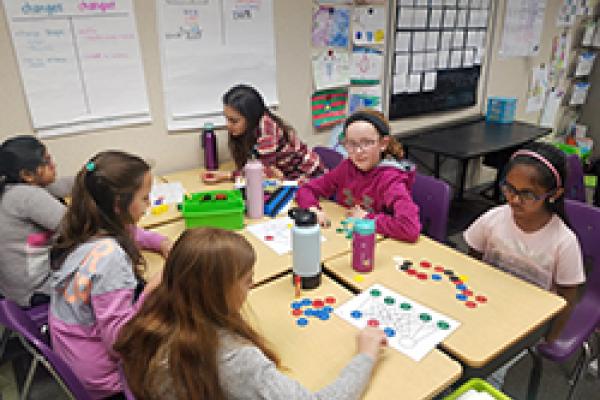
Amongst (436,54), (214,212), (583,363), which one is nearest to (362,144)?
(214,212)

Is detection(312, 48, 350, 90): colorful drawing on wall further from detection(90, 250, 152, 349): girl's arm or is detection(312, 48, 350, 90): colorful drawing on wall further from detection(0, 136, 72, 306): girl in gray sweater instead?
detection(90, 250, 152, 349): girl's arm

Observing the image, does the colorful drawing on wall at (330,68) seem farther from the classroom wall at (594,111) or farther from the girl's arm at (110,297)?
the classroom wall at (594,111)

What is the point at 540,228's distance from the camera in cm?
148

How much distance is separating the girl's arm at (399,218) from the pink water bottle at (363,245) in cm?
24

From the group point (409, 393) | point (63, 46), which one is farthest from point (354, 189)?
point (63, 46)

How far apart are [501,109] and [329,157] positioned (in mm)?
2023

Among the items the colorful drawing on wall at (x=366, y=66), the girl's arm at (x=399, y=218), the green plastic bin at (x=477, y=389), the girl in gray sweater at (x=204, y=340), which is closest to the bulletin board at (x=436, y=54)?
the colorful drawing on wall at (x=366, y=66)

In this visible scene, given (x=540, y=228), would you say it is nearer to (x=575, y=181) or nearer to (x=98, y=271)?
(x=575, y=181)

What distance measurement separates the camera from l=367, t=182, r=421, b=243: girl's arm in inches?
62.7

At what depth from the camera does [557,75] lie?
4.37 metres

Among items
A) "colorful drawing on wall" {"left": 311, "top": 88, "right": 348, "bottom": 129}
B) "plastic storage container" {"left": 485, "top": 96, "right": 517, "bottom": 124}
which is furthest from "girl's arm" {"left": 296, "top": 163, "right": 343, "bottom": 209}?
"plastic storage container" {"left": 485, "top": 96, "right": 517, "bottom": 124}

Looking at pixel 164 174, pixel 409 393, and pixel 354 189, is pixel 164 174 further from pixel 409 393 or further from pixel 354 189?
pixel 409 393

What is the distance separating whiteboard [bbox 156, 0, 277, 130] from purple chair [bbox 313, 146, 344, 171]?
51 cm

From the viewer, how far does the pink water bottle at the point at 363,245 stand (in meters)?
1.35
